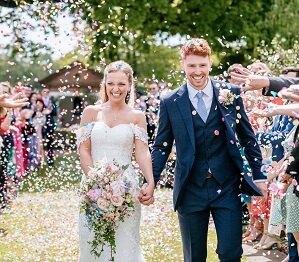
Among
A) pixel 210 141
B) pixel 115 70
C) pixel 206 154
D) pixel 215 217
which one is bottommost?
pixel 215 217

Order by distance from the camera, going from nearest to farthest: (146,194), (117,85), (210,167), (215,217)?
(210,167) → (215,217) → (146,194) → (117,85)

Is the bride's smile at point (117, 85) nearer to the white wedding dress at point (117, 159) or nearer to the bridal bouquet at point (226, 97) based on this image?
the white wedding dress at point (117, 159)

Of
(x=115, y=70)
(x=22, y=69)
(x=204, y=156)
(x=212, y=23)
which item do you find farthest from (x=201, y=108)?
(x=22, y=69)

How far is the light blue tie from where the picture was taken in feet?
19.9

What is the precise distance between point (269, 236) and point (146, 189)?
3.46 m

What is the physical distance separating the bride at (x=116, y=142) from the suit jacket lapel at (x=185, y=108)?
68 cm

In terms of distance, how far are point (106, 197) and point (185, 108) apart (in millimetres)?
978

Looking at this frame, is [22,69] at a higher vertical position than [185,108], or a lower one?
higher

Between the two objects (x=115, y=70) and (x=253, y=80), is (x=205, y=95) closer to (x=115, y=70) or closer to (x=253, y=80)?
(x=253, y=80)

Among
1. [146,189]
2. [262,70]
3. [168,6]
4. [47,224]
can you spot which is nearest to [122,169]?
[146,189]

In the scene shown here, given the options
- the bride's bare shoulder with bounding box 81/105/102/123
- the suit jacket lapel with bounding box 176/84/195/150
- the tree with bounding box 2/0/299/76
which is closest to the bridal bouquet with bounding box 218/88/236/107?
the suit jacket lapel with bounding box 176/84/195/150

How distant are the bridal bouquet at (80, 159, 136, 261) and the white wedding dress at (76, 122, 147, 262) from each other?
0.45 meters

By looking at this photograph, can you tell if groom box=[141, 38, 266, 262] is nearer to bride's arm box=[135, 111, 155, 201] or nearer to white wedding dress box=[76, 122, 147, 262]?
bride's arm box=[135, 111, 155, 201]

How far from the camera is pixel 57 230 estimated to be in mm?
10273
